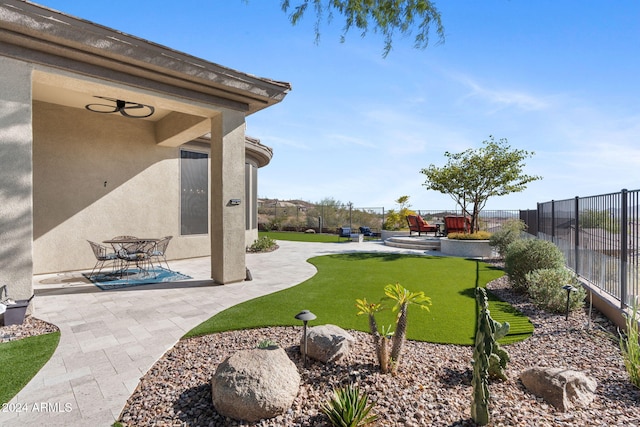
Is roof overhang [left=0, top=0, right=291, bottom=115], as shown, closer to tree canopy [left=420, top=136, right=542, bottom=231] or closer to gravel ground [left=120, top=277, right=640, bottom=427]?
gravel ground [left=120, top=277, right=640, bottom=427]

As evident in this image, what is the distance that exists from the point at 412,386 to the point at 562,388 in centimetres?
119

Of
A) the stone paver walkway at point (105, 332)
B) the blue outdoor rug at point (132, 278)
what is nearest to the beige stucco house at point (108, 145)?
the stone paver walkway at point (105, 332)

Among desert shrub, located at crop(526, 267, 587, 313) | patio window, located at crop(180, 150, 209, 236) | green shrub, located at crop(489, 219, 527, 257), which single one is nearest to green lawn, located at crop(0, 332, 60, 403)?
patio window, located at crop(180, 150, 209, 236)

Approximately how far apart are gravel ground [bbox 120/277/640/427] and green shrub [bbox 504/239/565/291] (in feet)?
7.87

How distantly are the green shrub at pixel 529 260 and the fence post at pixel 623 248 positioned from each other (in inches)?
67.5

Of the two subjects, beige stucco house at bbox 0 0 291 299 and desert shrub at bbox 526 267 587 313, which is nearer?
beige stucco house at bbox 0 0 291 299

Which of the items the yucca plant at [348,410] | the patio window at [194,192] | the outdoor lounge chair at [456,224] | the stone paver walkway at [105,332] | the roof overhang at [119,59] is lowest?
the stone paver walkway at [105,332]

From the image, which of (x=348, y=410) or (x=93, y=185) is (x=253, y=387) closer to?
(x=348, y=410)

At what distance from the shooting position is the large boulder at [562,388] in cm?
264

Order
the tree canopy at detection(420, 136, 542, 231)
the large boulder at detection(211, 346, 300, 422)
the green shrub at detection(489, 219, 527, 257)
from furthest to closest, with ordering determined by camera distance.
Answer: the tree canopy at detection(420, 136, 542, 231) < the green shrub at detection(489, 219, 527, 257) < the large boulder at detection(211, 346, 300, 422)

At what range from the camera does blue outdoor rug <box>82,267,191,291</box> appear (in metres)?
7.00

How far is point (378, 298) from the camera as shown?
6.11m

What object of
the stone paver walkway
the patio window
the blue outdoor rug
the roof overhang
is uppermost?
the roof overhang

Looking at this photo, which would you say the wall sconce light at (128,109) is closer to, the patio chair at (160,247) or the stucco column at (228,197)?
the stucco column at (228,197)
